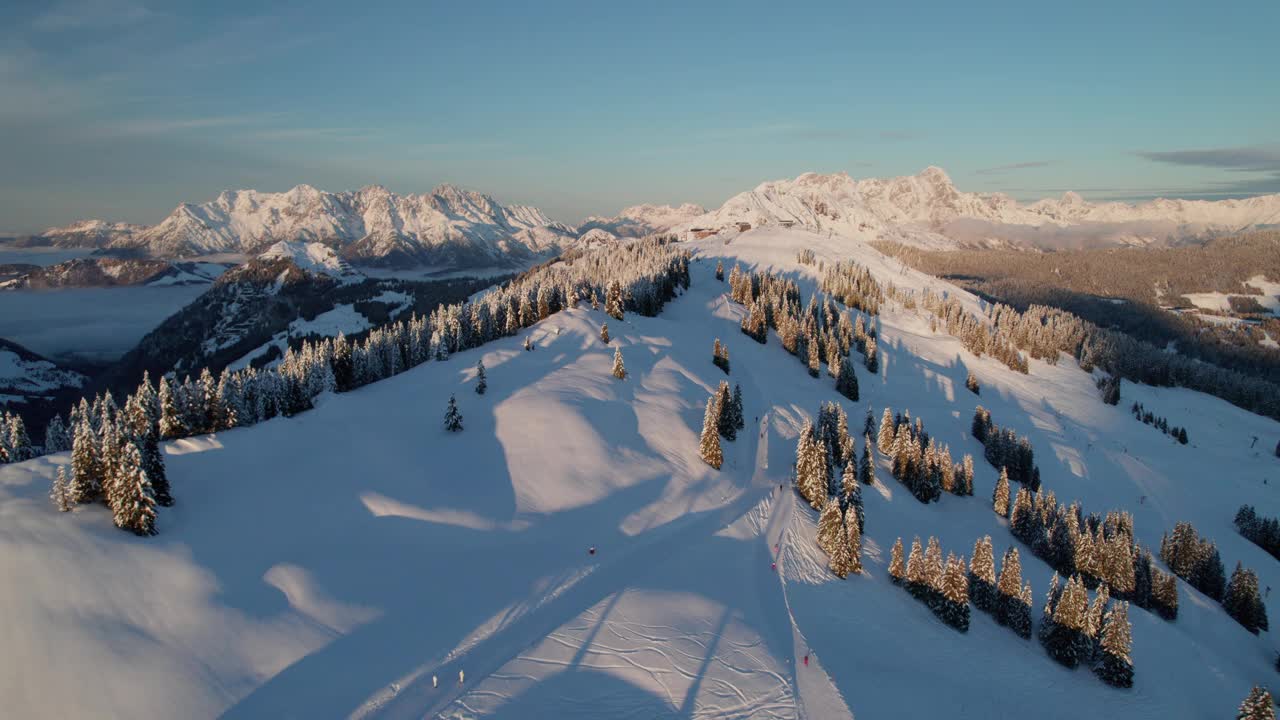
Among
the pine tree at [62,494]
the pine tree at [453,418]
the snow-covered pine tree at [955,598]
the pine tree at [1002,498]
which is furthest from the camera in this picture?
the pine tree at [1002,498]

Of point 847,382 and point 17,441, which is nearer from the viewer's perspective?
point 17,441

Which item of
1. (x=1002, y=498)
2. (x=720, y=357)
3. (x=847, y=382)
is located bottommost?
(x=1002, y=498)

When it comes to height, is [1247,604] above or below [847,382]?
below

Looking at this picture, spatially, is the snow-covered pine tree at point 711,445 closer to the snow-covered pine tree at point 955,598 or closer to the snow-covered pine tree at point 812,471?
the snow-covered pine tree at point 812,471

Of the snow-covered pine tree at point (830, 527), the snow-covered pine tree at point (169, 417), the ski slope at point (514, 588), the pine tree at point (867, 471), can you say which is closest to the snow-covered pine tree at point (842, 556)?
the snow-covered pine tree at point (830, 527)

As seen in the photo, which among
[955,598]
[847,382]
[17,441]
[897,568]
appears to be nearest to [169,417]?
[17,441]

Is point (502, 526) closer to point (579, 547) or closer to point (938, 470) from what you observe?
point (579, 547)

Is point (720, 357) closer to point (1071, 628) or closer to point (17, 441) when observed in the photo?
point (1071, 628)
